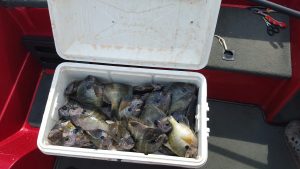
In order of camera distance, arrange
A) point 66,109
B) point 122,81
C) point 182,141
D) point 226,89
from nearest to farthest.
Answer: point 182,141
point 66,109
point 122,81
point 226,89

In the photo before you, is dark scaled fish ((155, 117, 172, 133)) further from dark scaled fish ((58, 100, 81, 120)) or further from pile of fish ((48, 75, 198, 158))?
dark scaled fish ((58, 100, 81, 120))

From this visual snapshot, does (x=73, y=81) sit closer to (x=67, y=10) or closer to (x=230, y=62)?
(x=67, y=10)

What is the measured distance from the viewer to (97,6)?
1.38 meters

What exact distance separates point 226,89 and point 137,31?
2.26ft

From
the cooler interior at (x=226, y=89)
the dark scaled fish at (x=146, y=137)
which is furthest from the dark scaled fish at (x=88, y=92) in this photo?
the cooler interior at (x=226, y=89)

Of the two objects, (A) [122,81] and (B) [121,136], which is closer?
(B) [121,136]

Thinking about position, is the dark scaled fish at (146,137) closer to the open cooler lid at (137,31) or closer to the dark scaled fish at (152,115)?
the dark scaled fish at (152,115)

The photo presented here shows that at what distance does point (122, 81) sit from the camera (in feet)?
5.39

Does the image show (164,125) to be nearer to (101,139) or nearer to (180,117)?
(180,117)

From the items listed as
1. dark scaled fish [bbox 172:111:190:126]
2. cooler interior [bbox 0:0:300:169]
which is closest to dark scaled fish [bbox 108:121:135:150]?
dark scaled fish [bbox 172:111:190:126]

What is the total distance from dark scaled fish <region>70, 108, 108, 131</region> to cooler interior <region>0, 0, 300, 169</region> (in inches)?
11.9

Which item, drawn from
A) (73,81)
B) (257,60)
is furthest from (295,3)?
(73,81)

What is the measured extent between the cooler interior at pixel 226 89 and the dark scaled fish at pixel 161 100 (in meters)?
0.30

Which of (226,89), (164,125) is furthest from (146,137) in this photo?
(226,89)
